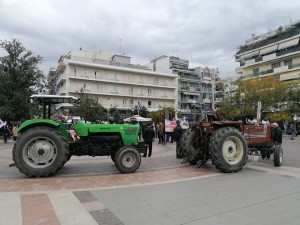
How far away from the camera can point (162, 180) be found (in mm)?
8336

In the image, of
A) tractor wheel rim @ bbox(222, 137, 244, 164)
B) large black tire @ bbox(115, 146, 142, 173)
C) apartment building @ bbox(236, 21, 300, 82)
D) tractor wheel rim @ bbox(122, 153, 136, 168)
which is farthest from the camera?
apartment building @ bbox(236, 21, 300, 82)

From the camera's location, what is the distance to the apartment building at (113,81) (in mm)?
55875

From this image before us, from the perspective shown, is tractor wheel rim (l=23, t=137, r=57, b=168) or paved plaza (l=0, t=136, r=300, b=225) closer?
paved plaza (l=0, t=136, r=300, b=225)

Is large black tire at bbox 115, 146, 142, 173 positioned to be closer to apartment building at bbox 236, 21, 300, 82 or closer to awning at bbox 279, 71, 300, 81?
apartment building at bbox 236, 21, 300, 82

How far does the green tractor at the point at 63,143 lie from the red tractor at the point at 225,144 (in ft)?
6.77

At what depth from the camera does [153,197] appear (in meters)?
Answer: 6.42

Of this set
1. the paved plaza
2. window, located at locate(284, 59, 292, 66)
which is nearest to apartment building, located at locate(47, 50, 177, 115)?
window, located at locate(284, 59, 292, 66)

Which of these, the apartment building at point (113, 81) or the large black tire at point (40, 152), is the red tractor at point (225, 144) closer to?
the large black tire at point (40, 152)

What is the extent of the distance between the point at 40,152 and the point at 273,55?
55.8 meters

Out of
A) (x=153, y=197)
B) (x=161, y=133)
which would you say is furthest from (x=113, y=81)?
(x=153, y=197)

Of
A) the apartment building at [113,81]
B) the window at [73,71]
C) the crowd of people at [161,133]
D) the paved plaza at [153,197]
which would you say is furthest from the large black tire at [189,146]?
the window at [73,71]

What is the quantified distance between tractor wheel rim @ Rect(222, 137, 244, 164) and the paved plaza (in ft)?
1.74

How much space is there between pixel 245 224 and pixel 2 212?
13.5 ft

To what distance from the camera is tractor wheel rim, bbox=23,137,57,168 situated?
8.70 meters
